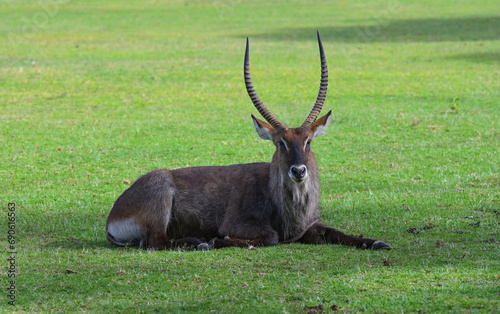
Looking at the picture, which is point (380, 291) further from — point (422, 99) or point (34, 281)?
point (422, 99)

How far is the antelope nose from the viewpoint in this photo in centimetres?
718

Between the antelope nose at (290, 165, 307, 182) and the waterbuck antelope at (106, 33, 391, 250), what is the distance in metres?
0.08

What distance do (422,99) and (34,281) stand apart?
1285cm

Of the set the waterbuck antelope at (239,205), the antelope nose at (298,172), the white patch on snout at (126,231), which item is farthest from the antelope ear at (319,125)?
the white patch on snout at (126,231)

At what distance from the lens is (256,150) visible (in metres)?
13.1

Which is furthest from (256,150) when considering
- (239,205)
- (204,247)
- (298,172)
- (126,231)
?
(298,172)

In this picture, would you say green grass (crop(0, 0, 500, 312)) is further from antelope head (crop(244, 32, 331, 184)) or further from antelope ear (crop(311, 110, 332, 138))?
antelope ear (crop(311, 110, 332, 138))

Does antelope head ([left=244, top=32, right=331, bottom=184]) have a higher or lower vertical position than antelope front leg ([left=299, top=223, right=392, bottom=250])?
higher

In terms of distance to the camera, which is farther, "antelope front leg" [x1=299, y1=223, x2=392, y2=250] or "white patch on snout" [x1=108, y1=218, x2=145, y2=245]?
"white patch on snout" [x1=108, y1=218, x2=145, y2=245]

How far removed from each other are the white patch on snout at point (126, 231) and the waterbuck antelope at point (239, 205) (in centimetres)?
1

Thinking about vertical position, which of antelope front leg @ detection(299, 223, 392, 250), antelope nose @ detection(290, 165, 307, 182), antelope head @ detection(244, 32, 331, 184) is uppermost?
antelope head @ detection(244, 32, 331, 184)

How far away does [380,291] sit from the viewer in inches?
231

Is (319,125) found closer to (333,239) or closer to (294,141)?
(294,141)

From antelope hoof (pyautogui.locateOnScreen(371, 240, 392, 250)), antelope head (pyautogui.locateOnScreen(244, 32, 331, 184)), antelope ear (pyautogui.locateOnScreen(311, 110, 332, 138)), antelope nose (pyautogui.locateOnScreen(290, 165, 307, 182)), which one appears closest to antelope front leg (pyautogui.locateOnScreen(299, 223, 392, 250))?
antelope hoof (pyautogui.locateOnScreen(371, 240, 392, 250))
